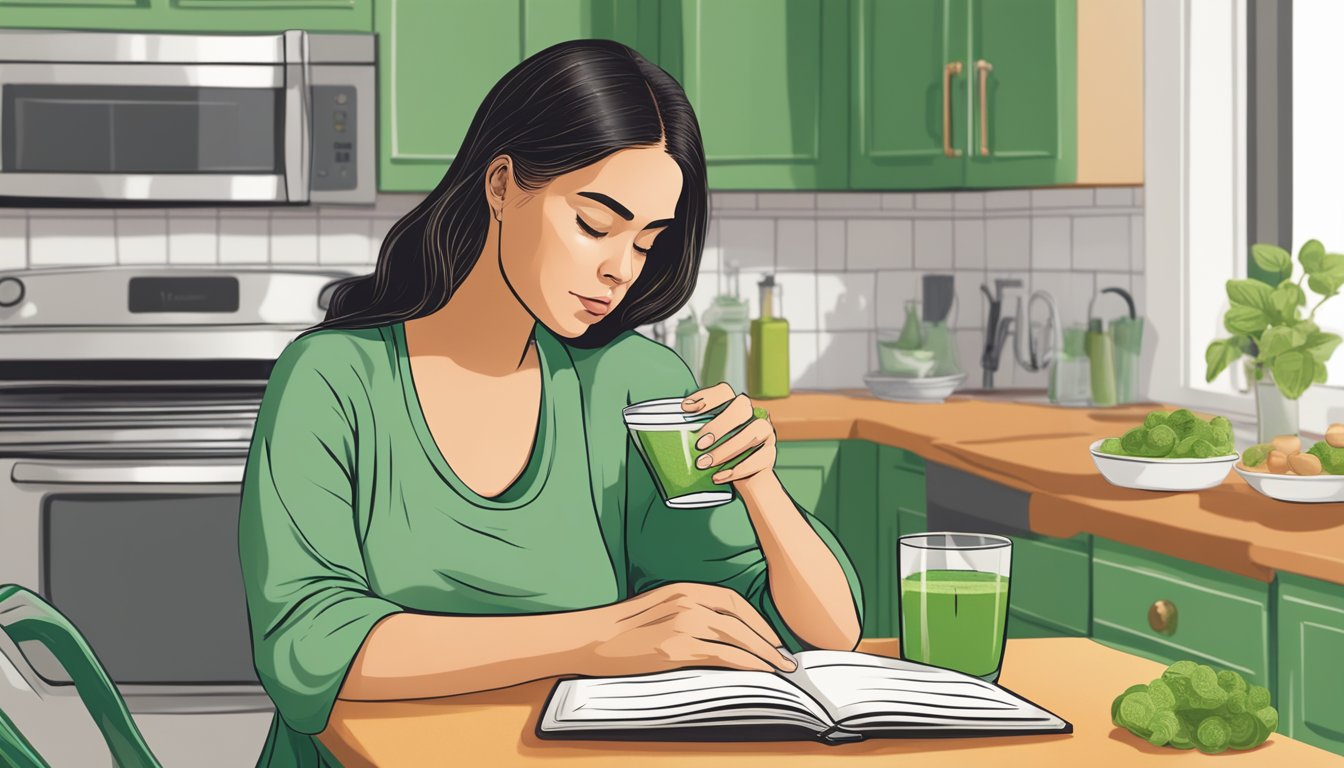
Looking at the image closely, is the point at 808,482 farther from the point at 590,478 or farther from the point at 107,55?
the point at 107,55

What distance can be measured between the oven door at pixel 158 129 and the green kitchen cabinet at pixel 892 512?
4.79ft

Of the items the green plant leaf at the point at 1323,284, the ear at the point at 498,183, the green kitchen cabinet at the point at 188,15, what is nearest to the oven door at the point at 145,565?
the green kitchen cabinet at the point at 188,15

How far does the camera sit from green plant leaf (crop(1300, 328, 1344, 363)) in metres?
2.12

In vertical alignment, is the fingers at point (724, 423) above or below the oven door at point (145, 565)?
above

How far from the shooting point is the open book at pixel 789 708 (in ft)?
3.11

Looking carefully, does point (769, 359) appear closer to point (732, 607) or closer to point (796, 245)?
point (796, 245)

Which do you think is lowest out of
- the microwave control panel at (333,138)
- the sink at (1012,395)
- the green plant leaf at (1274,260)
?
the sink at (1012,395)

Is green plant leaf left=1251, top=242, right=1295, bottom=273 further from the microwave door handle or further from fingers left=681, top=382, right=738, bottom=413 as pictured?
the microwave door handle

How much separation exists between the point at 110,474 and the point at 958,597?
83.5 inches

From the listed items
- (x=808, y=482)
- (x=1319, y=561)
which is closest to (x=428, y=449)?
(x=1319, y=561)

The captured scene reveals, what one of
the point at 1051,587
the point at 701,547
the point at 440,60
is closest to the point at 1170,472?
the point at 1051,587

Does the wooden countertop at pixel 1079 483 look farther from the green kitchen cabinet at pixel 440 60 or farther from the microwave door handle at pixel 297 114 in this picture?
the microwave door handle at pixel 297 114

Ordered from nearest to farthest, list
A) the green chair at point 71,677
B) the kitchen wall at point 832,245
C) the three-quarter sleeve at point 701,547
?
1. the green chair at point 71,677
2. the three-quarter sleeve at point 701,547
3. the kitchen wall at point 832,245

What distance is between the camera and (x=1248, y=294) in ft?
7.15
